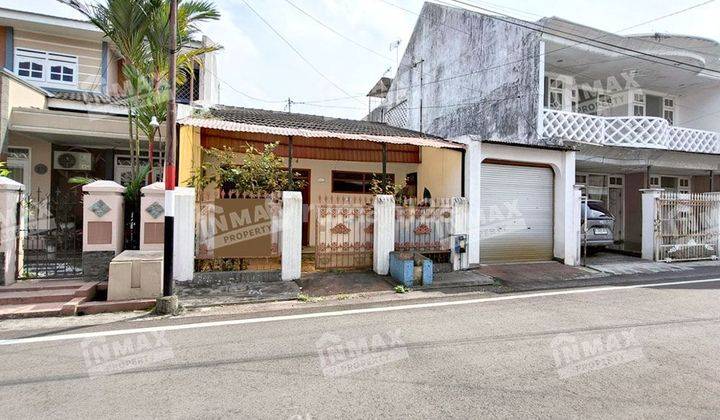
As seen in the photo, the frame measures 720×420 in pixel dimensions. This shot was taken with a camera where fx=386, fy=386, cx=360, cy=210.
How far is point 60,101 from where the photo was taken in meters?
11.4

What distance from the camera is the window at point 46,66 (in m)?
12.9

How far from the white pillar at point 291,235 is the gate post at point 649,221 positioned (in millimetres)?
10839

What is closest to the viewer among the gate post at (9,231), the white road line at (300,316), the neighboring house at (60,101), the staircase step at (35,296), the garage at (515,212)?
the white road line at (300,316)

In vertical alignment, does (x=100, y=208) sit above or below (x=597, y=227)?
above

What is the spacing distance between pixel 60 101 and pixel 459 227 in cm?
1203

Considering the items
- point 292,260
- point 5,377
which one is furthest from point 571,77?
point 5,377

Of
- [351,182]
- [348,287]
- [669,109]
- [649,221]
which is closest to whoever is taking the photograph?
[348,287]

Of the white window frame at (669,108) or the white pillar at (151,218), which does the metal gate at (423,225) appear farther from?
the white window frame at (669,108)

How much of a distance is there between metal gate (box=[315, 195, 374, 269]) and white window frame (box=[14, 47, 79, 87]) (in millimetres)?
10959

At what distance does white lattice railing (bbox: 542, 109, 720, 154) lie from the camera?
12.1 meters

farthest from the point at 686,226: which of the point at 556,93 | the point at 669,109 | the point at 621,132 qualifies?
the point at 669,109

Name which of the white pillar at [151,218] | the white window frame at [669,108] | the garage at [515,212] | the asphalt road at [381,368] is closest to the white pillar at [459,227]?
the garage at [515,212]

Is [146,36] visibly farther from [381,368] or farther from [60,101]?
[381,368]

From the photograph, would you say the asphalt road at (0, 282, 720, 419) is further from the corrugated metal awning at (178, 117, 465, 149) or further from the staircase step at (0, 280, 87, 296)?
the corrugated metal awning at (178, 117, 465, 149)
